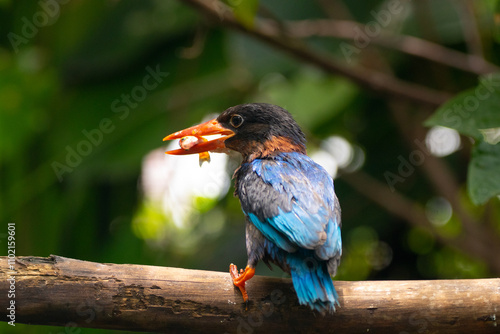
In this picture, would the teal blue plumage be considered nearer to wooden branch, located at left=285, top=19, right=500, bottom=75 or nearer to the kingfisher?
the kingfisher

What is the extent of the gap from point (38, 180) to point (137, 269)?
2890 mm

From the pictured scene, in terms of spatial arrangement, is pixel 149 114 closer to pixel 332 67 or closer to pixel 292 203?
pixel 332 67

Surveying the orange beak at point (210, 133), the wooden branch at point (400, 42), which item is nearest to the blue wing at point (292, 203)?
the orange beak at point (210, 133)

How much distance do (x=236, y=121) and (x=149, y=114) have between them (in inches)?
80.3

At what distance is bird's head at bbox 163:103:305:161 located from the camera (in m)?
3.12

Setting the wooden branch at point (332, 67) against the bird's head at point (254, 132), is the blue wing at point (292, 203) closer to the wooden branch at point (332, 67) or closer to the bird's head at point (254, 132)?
the bird's head at point (254, 132)

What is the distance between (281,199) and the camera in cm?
257

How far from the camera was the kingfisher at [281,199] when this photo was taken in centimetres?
233

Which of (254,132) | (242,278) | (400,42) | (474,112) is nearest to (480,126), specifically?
(474,112)

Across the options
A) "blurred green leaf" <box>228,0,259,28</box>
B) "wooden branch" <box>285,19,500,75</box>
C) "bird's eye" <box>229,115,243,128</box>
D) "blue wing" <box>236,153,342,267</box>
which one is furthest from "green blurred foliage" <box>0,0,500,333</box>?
"blue wing" <box>236,153,342,267</box>

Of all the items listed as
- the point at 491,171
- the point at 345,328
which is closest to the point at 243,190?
the point at 345,328

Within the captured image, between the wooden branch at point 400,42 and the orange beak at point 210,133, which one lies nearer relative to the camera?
the orange beak at point 210,133

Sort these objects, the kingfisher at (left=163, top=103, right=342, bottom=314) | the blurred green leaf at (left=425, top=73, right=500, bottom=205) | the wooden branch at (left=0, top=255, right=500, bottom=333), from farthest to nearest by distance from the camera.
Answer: the blurred green leaf at (left=425, top=73, right=500, bottom=205)
the kingfisher at (left=163, top=103, right=342, bottom=314)
the wooden branch at (left=0, top=255, right=500, bottom=333)

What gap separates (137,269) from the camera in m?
2.25
